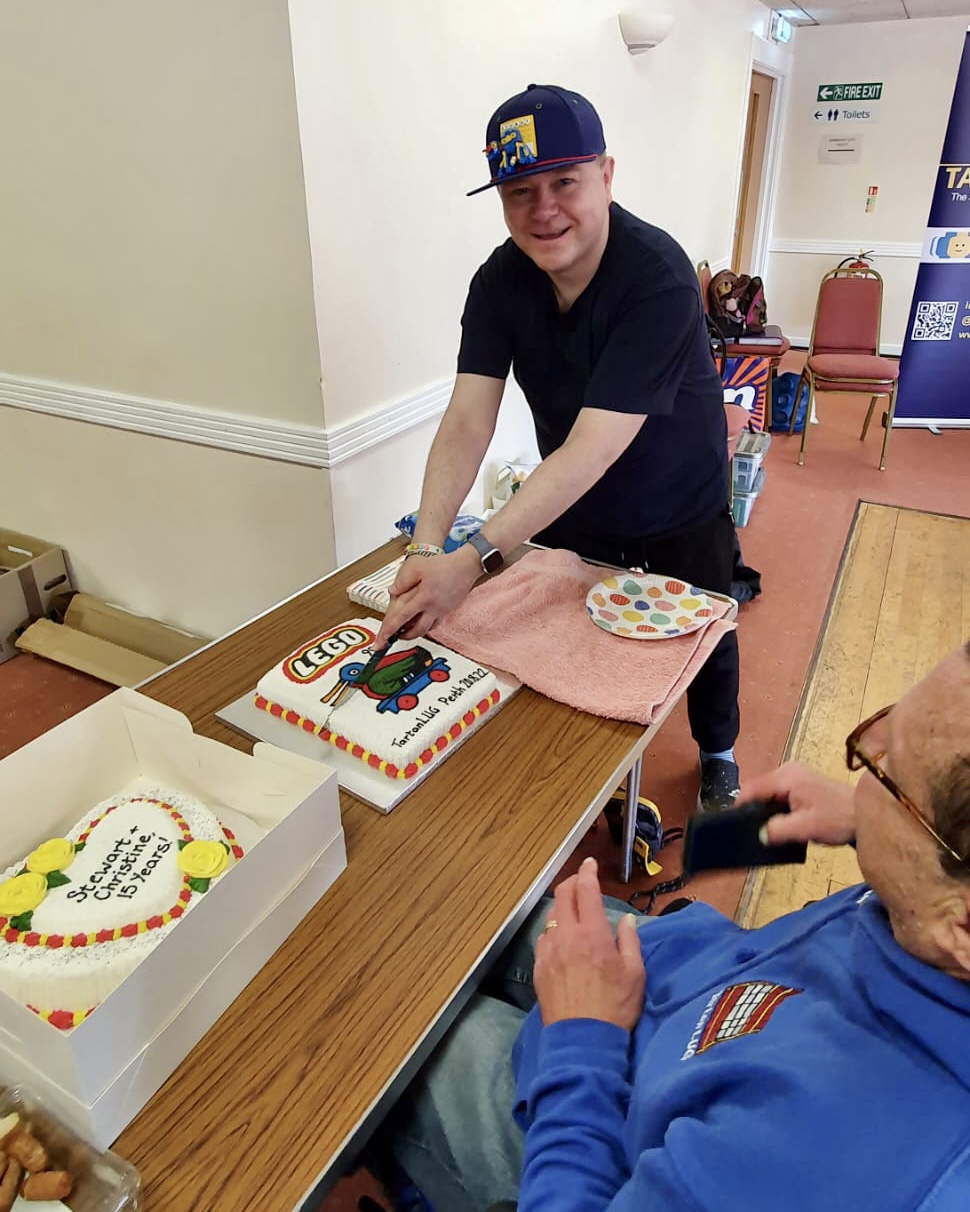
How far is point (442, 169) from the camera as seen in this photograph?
2061 millimetres

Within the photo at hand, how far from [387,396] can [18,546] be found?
144cm

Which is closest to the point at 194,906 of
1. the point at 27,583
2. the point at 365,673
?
the point at 365,673

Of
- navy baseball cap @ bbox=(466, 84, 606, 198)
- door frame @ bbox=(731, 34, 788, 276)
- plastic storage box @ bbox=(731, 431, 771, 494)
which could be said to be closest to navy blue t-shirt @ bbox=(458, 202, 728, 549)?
navy baseball cap @ bbox=(466, 84, 606, 198)

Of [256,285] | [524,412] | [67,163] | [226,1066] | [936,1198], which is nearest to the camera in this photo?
[936,1198]

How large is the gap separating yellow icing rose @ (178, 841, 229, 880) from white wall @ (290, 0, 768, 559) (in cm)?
119

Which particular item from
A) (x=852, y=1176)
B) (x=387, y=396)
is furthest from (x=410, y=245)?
(x=852, y=1176)

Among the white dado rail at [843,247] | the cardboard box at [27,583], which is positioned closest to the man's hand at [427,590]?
the cardboard box at [27,583]

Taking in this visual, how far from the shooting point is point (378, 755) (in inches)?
41.7

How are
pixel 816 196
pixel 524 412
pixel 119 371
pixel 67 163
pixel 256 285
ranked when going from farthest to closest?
pixel 816 196 < pixel 524 412 < pixel 119 371 < pixel 67 163 < pixel 256 285

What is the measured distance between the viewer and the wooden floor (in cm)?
186

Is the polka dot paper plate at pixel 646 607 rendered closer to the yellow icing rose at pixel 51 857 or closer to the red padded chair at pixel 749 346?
the yellow icing rose at pixel 51 857

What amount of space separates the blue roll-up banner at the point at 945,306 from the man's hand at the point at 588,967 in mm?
4692

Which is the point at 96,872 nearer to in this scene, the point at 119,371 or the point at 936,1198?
the point at 936,1198

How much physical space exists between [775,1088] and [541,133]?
1228mm
